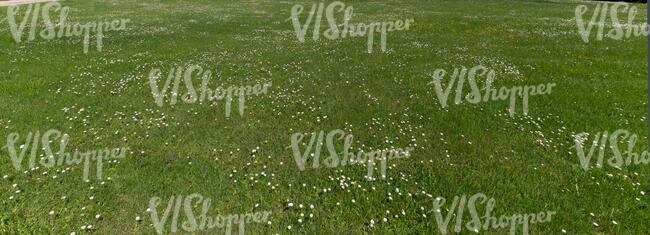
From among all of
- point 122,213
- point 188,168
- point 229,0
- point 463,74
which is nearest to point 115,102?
point 188,168

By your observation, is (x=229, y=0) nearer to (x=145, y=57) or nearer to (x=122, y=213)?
(x=145, y=57)

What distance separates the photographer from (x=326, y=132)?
8227mm

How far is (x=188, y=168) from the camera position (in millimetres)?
6543

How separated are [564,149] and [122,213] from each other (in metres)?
10.7

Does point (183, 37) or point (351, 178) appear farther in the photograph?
point (183, 37)

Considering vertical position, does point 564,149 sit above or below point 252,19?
below

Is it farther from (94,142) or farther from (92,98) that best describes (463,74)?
(92,98)

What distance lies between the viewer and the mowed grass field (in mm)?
5292

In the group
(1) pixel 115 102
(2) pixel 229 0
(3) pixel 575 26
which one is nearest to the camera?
(1) pixel 115 102

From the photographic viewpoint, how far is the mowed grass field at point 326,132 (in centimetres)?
529

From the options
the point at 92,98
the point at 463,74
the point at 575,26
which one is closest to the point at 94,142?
the point at 92,98

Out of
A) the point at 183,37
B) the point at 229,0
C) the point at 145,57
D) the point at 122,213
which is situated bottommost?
the point at 122,213

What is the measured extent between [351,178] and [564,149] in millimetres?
5997

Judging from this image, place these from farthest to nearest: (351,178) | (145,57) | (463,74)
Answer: (145,57) → (463,74) → (351,178)
